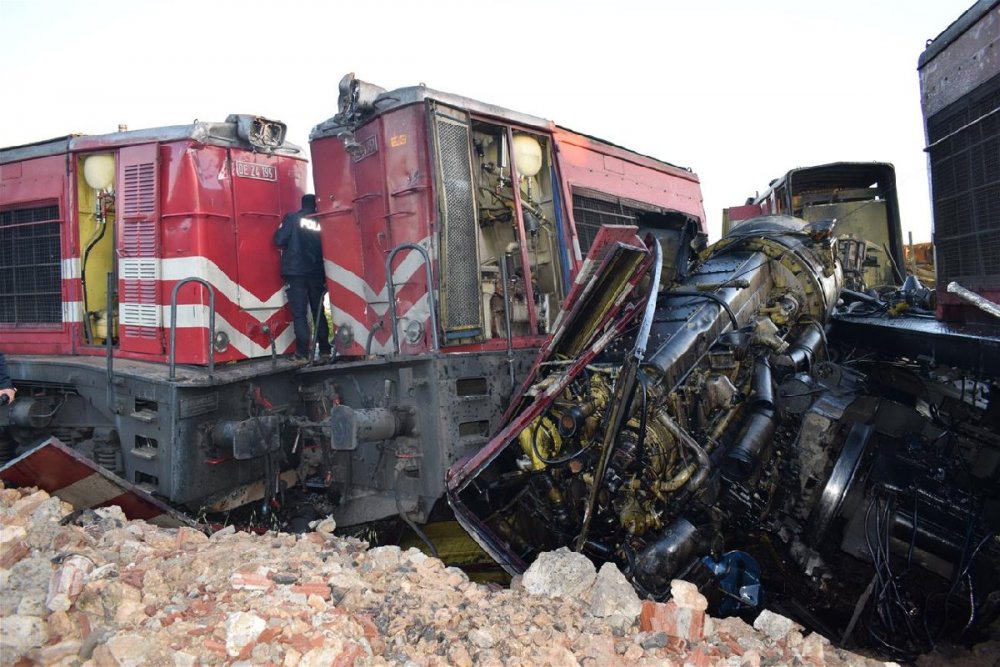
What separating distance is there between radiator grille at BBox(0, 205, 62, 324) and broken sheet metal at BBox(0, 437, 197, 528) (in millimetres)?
2634

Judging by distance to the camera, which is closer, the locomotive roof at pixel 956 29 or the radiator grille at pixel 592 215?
the locomotive roof at pixel 956 29

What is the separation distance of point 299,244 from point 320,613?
13.0 feet

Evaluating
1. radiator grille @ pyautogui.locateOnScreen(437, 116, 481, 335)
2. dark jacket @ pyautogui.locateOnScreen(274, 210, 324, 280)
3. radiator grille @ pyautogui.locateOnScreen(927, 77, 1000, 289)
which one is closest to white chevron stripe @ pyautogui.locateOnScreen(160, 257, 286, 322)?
dark jacket @ pyautogui.locateOnScreen(274, 210, 324, 280)

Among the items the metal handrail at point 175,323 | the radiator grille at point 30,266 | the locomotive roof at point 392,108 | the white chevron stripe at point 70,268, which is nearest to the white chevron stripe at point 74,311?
the radiator grille at point 30,266

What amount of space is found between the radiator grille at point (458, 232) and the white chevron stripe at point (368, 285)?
0.23 metres

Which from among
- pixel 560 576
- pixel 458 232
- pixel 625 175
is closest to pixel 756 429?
pixel 560 576

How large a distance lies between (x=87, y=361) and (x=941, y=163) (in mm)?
7611

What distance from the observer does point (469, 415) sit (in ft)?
14.8

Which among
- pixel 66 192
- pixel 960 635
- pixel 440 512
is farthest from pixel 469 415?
pixel 66 192

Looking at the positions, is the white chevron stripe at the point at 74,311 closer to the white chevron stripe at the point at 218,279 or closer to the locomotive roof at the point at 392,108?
the white chevron stripe at the point at 218,279

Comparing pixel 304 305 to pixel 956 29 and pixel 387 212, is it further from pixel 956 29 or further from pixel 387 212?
pixel 956 29

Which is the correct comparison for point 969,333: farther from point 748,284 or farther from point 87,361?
point 87,361

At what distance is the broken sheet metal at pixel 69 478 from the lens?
3777 mm

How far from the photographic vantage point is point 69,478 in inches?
153
